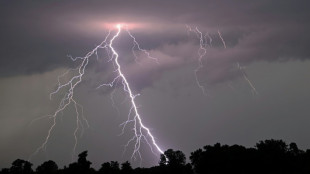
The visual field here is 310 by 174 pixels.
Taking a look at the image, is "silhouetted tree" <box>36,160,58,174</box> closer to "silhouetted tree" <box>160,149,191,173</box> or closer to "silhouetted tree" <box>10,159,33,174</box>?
"silhouetted tree" <box>10,159,33,174</box>

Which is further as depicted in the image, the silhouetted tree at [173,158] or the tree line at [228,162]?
the silhouetted tree at [173,158]

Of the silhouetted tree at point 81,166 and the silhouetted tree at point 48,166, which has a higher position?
the silhouetted tree at point 48,166

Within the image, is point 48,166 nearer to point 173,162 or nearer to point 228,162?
point 173,162

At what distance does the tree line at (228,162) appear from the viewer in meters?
53.2

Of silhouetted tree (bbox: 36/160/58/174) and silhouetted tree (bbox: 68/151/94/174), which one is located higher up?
silhouetted tree (bbox: 36/160/58/174)

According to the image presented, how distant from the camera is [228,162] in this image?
5359cm

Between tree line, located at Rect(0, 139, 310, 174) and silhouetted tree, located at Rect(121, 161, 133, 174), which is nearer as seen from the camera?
tree line, located at Rect(0, 139, 310, 174)

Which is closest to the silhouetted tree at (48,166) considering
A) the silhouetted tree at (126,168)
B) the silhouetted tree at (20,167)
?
the silhouetted tree at (20,167)

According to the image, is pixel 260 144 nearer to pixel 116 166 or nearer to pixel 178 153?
pixel 178 153

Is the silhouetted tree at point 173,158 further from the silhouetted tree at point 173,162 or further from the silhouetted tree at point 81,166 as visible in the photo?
the silhouetted tree at point 81,166

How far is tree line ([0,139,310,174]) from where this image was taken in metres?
53.2

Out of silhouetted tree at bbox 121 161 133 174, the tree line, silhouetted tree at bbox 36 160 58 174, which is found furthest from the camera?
silhouetted tree at bbox 36 160 58 174

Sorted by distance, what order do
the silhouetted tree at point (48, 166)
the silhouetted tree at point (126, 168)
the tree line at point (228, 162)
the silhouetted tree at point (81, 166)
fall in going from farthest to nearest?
1. the silhouetted tree at point (48, 166)
2. the silhouetted tree at point (126, 168)
3. the silhouetted tree at point (81, 166)
4. the tree line at point (228, 162)

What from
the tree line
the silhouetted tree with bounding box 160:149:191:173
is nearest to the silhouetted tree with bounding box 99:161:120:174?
the tree line
